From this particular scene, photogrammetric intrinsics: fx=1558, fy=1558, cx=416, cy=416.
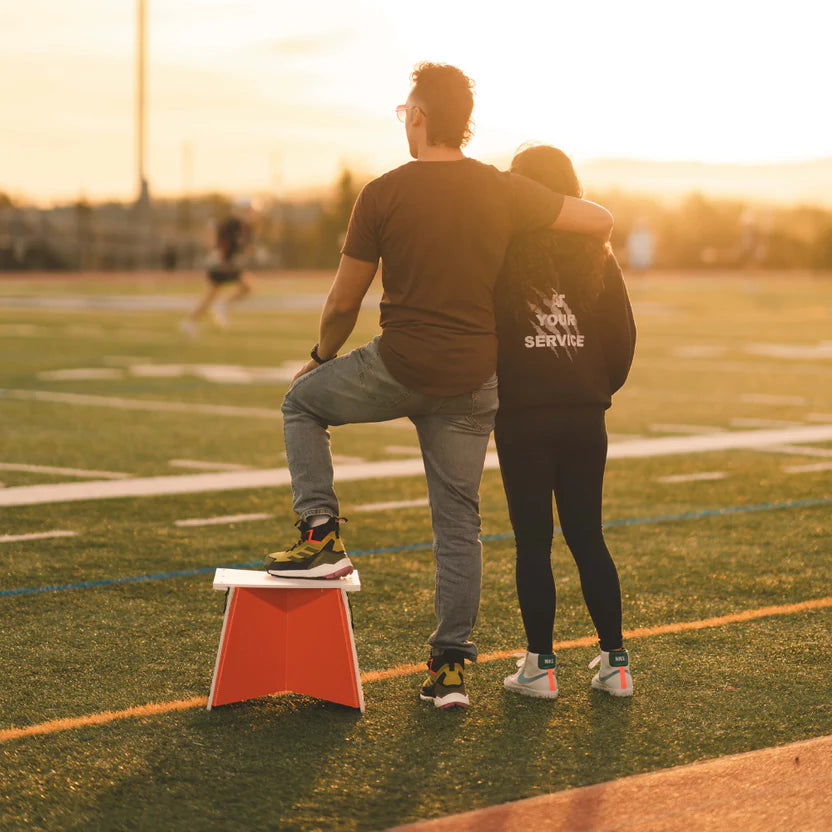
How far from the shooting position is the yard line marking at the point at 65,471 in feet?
32.6

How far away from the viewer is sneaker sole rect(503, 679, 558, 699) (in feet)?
17.0

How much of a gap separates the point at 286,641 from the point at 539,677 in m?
0.85

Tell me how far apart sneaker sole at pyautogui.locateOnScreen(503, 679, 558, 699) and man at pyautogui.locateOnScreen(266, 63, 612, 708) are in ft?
0.80

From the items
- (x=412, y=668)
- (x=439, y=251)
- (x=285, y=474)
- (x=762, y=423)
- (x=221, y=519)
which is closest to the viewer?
(x=439, y=251)

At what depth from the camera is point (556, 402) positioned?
5.10 m

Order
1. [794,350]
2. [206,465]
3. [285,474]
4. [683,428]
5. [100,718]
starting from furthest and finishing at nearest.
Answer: [794,350], [683,428], [206,465], [285,474], [100,718]

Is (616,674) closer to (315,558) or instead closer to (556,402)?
(556,402)

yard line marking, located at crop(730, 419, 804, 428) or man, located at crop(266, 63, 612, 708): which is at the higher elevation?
man, located at crop(266, 63, 612, 708)

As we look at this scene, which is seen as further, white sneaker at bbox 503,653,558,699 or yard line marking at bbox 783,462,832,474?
yard line marking at bbox 783,462,832,474

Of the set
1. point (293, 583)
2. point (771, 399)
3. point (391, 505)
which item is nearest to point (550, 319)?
point (293, 583)

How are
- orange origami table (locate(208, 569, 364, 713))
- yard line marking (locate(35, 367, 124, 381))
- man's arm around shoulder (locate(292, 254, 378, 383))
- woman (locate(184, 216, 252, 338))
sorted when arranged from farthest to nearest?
woman (locate(184, 216, 252, 338)) → yard line marking (locate(35, 367, 124, 381)) → orange origami table (locate(208, 569, 364, 713)) → man's arm around shoulder (locate(292, 254, 378, 383))

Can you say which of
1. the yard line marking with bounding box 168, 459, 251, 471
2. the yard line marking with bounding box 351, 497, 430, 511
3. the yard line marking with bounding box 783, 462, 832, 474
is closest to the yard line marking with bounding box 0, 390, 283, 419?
the yard line marking with bounding box 168, 459, 251, 471

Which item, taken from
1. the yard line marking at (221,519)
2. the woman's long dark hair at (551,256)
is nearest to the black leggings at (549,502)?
the woman's long dark hair at (551,256)

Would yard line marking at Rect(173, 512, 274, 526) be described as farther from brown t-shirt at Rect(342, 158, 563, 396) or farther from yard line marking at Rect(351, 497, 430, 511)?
brown t-shirt at Rect(342, 158, 563, 396)
